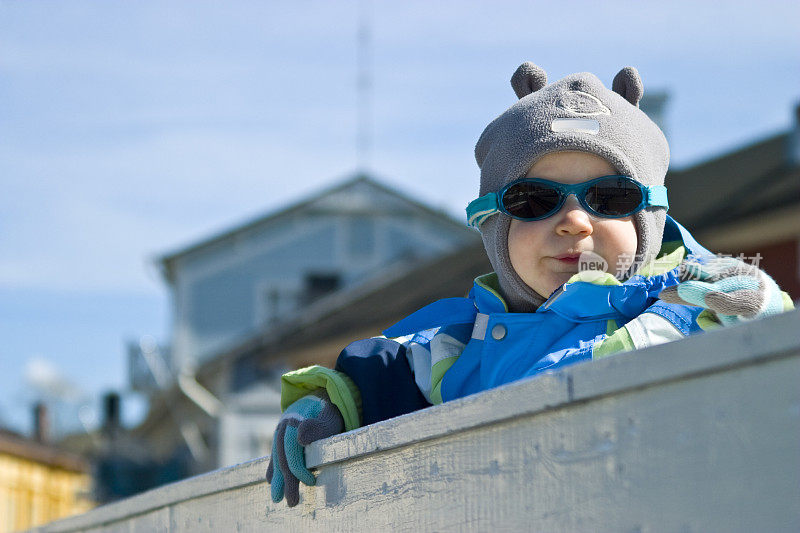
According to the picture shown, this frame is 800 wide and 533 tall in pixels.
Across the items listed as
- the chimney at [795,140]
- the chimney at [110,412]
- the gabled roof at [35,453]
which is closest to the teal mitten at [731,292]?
the chimney at [795,140]

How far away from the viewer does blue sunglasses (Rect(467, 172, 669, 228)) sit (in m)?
2.66

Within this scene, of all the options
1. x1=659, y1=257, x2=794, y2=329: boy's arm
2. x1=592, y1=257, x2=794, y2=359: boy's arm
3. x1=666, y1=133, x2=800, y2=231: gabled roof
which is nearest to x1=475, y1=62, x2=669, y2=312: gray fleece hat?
x1=592, y1=257, x2=794, y2=359: boy's arm

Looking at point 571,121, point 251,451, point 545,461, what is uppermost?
point 251,451

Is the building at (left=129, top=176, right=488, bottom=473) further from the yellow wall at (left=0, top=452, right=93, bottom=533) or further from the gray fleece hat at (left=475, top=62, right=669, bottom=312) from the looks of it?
the gray fleece hat at (left=475, top=62, right=669, bottom=312)

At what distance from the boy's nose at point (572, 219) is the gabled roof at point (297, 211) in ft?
88.5

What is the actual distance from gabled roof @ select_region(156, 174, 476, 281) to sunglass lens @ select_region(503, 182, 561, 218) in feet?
88.2

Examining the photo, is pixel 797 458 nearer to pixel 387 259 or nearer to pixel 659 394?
pixel 659 394

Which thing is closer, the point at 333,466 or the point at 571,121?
the point at 333,466

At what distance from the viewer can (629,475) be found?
58.4 inches

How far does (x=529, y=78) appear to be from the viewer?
301cm

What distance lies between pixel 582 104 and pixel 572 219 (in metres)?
0.31

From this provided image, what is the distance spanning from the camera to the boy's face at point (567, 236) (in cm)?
266

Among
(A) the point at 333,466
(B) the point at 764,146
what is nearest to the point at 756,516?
(A) the point at 333,466

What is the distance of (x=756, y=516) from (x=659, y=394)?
8.0 inches
